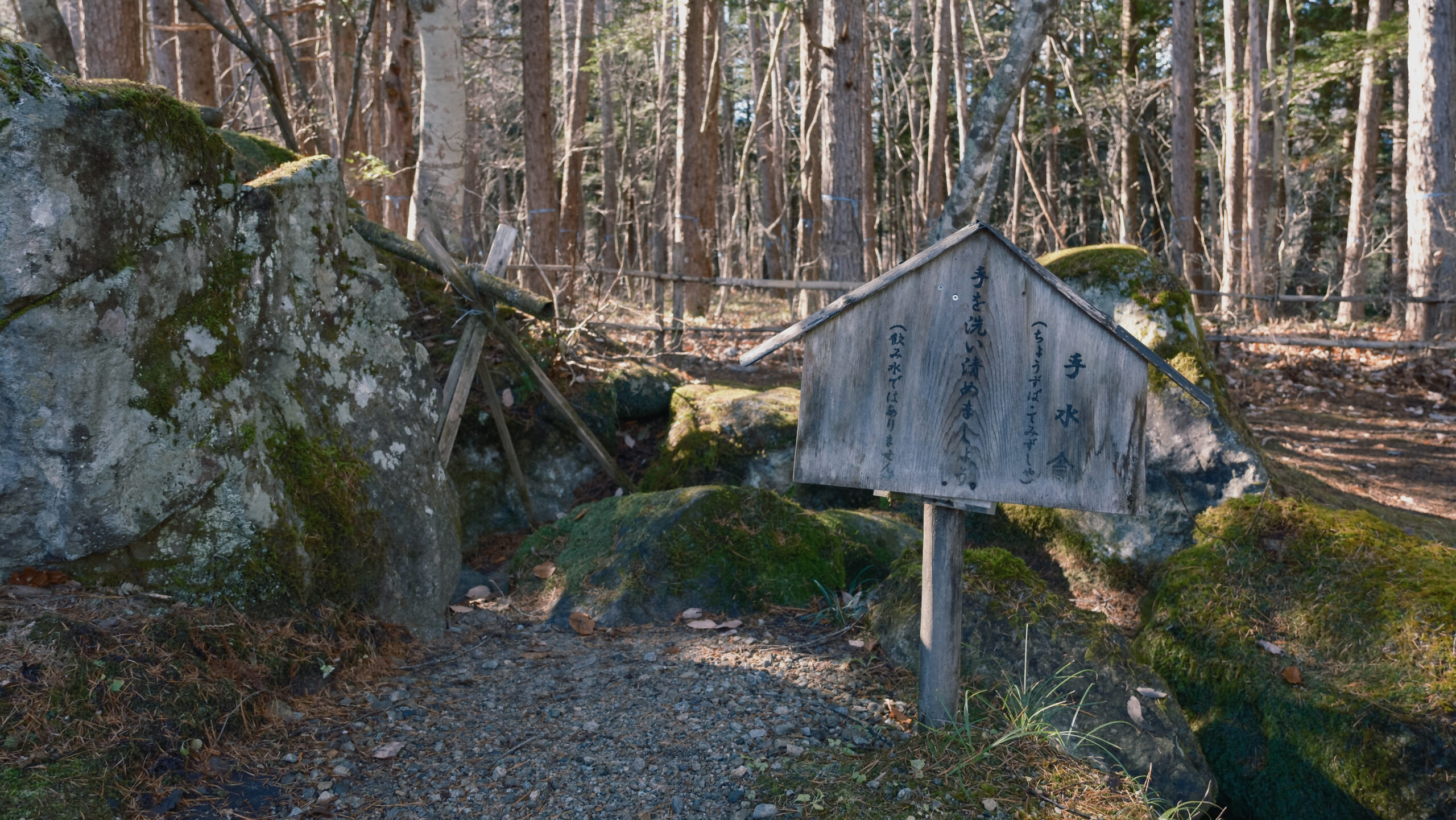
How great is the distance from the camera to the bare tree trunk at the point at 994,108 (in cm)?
656

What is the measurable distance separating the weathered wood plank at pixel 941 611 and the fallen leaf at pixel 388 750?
6.18 feet

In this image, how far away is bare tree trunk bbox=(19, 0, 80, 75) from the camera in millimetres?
5996

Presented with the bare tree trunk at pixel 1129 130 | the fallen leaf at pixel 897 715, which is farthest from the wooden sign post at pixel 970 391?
the bare tree trunk at pixel 1129 130

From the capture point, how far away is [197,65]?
10289 mm

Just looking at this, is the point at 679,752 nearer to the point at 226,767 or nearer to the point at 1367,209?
the point at 226,767

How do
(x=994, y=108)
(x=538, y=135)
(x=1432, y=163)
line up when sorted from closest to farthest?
(x=994, y=108), (x=1432, y=163), (x=538, y=135)

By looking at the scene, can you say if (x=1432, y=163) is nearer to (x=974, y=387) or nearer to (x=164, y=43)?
(x=974, y=387)

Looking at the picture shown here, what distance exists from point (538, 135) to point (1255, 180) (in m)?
12.4

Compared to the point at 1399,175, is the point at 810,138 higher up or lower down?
higher up

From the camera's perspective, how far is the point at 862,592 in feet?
15.3

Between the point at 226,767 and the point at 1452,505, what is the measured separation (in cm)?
830

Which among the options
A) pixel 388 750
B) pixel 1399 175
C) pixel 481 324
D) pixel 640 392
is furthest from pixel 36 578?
pixel 1399 175

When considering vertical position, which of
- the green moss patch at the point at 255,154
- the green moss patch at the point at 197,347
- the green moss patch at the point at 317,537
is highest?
the green moss patch at the point at 255,154

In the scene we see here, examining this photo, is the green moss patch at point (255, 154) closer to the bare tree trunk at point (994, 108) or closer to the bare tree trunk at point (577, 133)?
the bare tree trunk at point (994, 108)
